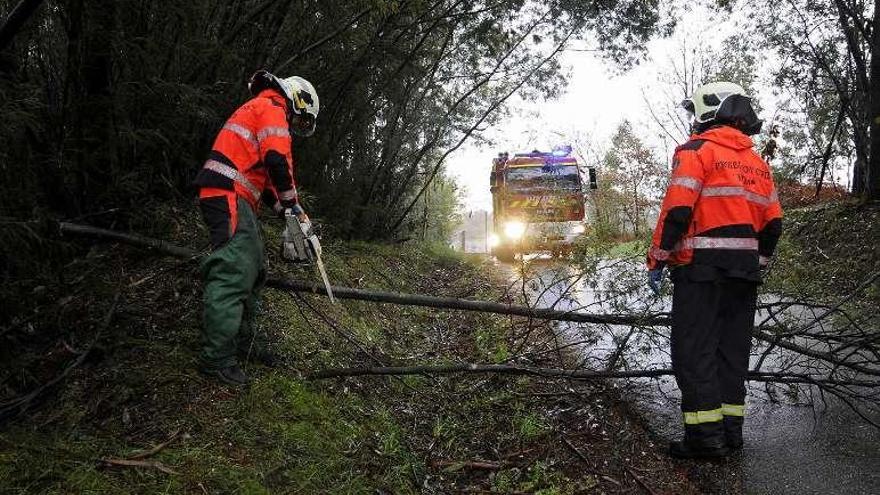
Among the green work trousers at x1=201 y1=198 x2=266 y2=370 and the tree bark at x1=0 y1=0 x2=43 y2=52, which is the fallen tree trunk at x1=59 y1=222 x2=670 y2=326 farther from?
the tree bark at x1=0 y1=0 x2=43 y2=52

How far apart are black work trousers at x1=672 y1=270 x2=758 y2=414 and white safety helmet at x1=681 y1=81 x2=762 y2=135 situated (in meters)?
0.99

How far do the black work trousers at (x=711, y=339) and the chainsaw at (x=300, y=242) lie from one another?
2.15 m

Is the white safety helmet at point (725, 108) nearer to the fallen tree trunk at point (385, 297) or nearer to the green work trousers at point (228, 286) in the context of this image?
the fallen tree trunk at point (385, 297)

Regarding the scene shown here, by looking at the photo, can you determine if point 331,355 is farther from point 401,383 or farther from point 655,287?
point 655,287

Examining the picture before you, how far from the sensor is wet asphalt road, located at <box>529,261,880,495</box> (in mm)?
2639

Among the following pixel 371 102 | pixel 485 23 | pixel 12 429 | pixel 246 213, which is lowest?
pixel 12 429

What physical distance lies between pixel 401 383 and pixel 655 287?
6.55ft

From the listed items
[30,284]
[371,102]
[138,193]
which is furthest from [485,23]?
[30,284]

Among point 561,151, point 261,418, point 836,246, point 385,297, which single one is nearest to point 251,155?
point 385,297

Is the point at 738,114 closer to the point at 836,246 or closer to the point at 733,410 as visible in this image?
the point at 733,410

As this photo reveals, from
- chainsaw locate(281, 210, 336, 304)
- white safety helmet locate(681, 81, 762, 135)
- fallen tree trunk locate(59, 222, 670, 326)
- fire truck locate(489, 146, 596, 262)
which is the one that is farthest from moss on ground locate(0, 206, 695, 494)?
fire truck locate(489, 146, 596, 262)

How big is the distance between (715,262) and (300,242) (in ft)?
8.28

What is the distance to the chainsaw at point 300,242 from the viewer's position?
3336 mm

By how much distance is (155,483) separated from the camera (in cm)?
214
